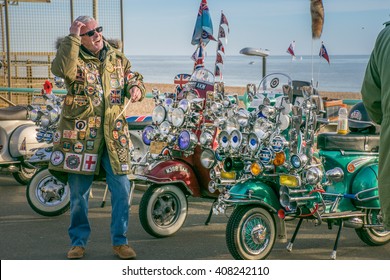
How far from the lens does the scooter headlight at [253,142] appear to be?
211 inches

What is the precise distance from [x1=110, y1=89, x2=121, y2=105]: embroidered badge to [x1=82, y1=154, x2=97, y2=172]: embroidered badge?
42 cm

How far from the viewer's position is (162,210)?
5988 millimetres

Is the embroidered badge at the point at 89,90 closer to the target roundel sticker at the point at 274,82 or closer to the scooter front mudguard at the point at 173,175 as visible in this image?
the scooter front mudguard at the point at 173,175

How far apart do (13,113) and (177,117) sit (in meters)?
3.00

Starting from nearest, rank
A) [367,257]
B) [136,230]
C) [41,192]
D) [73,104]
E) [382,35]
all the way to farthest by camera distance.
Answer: [382,35], [73,104], [367,257], [136,230], [41,192]

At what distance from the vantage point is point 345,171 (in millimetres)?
5660

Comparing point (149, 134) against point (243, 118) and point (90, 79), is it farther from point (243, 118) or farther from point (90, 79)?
point (90, 79)

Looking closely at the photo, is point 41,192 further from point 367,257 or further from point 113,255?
point 367,257

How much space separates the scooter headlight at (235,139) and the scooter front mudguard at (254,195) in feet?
1.03

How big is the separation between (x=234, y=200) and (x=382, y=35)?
2.62 m

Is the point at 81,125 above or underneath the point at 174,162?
above

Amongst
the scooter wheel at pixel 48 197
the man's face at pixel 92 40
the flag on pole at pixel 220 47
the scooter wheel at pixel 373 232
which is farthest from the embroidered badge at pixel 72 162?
the flag on pole at pixel 220 47

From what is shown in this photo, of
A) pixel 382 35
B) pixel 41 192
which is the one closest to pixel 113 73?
pixel 41 192

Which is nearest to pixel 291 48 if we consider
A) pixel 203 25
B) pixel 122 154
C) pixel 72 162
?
pixel 203 25
